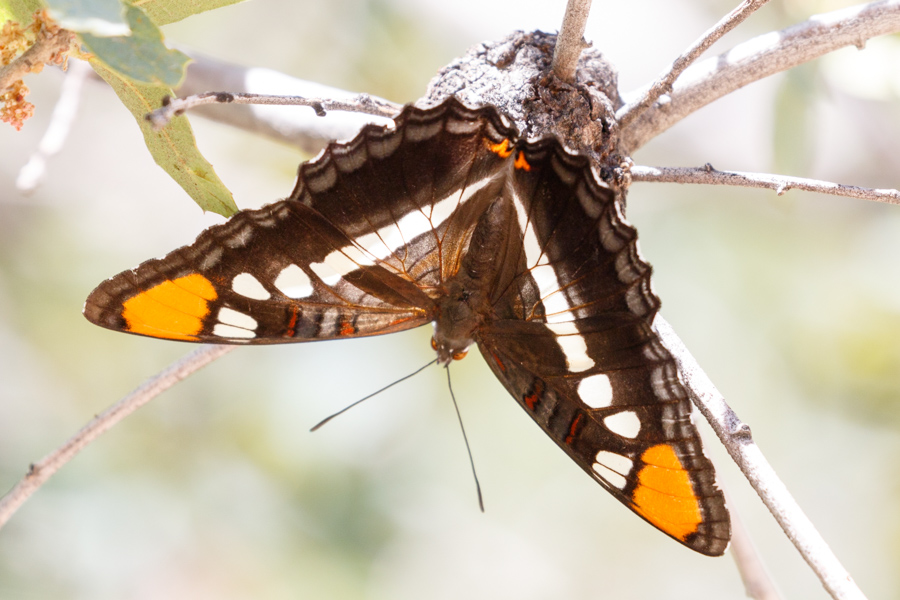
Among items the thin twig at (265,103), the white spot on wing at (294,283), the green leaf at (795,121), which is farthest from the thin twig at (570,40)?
the green leaf at (795,121)

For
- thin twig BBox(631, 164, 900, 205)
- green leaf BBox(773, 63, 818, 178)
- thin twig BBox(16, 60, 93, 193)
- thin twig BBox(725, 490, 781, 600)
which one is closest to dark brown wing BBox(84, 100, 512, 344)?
thin twig BBox(631, 164, 900, 205)

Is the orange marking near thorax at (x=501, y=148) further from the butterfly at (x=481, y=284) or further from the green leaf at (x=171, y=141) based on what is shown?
the green leaf at (x=171, y=141)

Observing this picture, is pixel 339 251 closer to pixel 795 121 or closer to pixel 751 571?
pixel 751 571

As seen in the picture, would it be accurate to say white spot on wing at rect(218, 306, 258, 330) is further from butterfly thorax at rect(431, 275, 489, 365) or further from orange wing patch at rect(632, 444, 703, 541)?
orange wing patch at rect(632, 444, 703, 541)

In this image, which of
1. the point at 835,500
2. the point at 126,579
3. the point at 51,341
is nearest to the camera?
the point at 126,579

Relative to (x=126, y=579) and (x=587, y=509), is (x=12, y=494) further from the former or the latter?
(x=587, y=509)

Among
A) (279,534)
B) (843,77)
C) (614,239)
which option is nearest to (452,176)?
(614,239)
